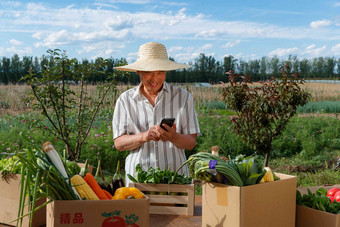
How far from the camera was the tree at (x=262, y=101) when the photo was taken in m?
5.25

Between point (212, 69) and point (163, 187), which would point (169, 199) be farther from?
point (212, 69)

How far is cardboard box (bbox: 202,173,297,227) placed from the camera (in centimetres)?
141

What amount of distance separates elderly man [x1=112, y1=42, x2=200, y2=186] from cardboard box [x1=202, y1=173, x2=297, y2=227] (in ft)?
2.75

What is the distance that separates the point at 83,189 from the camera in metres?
1.38

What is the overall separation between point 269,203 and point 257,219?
96mm

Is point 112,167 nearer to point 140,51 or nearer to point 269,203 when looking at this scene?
point 140,51

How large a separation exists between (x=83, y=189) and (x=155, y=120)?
115 centimetres

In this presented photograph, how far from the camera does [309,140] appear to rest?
25.6 feet

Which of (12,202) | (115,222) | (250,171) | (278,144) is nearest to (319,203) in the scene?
(250,171)

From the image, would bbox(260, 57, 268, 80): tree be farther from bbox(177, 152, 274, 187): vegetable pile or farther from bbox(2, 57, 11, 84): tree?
bbox(177, 152, 274, 187): vegetable pile

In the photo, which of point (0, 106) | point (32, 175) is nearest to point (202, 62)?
point (0, 106)

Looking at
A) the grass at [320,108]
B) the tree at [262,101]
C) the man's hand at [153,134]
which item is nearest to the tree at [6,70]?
the grass at [320,108]

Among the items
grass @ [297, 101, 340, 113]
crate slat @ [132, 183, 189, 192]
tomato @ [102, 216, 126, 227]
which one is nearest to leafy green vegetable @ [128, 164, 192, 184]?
crate slat @ [132, 183, 189, 192]

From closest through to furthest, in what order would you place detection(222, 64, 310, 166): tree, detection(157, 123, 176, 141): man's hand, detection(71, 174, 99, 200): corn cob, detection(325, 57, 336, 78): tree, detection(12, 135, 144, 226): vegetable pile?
detection(12, 135, 144, 226): vegetable pile < detection(71, 174, 99, 200): corn cob < detection(157, 123, 176, 141): man's hand < detection(222, 64, 310, 166): tree < detection(325, 57, 336, 78): tree
